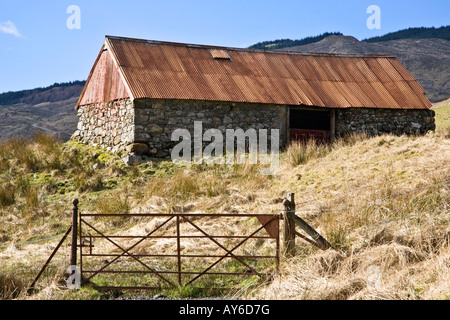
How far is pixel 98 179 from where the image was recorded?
14.0 metres

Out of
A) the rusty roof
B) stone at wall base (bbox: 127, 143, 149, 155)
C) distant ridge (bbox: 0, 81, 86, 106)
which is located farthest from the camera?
distant ridge (bbox: 0, 81, 86, 106)

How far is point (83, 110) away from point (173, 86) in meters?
4.94

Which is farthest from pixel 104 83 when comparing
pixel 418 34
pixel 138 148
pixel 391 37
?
pixel 418 34

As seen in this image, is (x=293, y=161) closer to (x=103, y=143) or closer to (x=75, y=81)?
(x=103, y=143)

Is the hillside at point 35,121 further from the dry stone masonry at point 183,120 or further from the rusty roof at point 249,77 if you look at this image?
the rusty roof at point 249,77

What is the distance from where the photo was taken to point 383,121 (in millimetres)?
18359

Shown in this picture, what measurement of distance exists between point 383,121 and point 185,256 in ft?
41.8

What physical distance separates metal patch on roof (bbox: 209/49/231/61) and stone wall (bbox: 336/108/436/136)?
480 cm

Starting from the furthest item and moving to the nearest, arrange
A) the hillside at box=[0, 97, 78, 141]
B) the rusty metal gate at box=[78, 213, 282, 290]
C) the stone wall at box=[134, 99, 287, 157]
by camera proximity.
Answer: the hillside at box=[0, 97, 78, 141] → the stone wall at box=[134, 99, 287, 157] → the rusty metal gate at box=[78, 213, 282, 290]

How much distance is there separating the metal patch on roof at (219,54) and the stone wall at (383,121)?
480cm

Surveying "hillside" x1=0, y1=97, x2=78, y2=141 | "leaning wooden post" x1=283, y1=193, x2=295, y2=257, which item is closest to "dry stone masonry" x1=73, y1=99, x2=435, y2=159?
"leaning wooden post" x1=283, y1=193, x2=295, y2=257

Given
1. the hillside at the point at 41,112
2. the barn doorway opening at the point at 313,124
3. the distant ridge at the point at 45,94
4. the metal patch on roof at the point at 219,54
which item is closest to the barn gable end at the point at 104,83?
the metal patch on roof at the point at 219,54

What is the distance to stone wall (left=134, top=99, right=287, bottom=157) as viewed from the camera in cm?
1579

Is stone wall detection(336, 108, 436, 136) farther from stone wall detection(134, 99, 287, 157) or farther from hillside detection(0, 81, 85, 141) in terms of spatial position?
hillside detection(0, 81, 85, 141)
